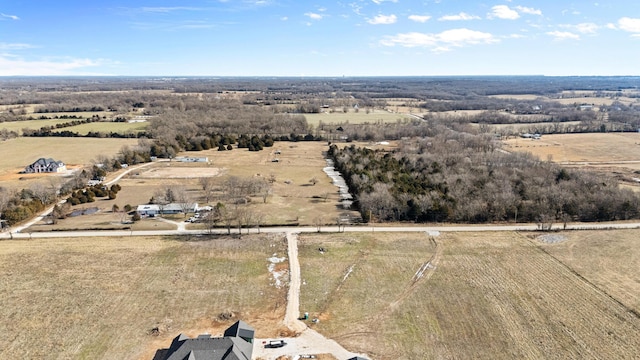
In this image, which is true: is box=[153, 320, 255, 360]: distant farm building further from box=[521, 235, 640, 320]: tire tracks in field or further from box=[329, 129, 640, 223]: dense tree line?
box=[329, 129, 640, 223]: dense tree line

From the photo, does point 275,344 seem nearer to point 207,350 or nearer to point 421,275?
point 207,350

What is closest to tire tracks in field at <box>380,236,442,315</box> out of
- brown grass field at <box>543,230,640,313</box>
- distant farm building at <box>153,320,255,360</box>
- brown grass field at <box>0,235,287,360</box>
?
brown grass field at <box>0,235,287,360</box>

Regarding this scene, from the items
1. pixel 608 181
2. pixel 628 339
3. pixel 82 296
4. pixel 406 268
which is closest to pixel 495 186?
pixel 608 181

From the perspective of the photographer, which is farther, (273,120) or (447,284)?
Result: (273,120)

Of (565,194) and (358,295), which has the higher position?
(565,194)

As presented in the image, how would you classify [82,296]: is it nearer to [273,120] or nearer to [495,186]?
[495,186]

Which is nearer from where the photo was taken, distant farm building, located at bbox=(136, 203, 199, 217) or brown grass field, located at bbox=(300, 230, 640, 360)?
brown grass field, located at bbox=(300, 230, 640, 360)

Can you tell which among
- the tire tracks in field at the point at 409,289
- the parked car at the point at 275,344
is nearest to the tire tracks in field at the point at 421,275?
the tire tracks in field at the point at 409,289

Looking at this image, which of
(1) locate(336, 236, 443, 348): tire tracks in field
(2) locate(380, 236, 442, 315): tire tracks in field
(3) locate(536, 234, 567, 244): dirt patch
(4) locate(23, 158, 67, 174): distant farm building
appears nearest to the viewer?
(1) locate(336, 236, 443, 348): tire tracks in field
